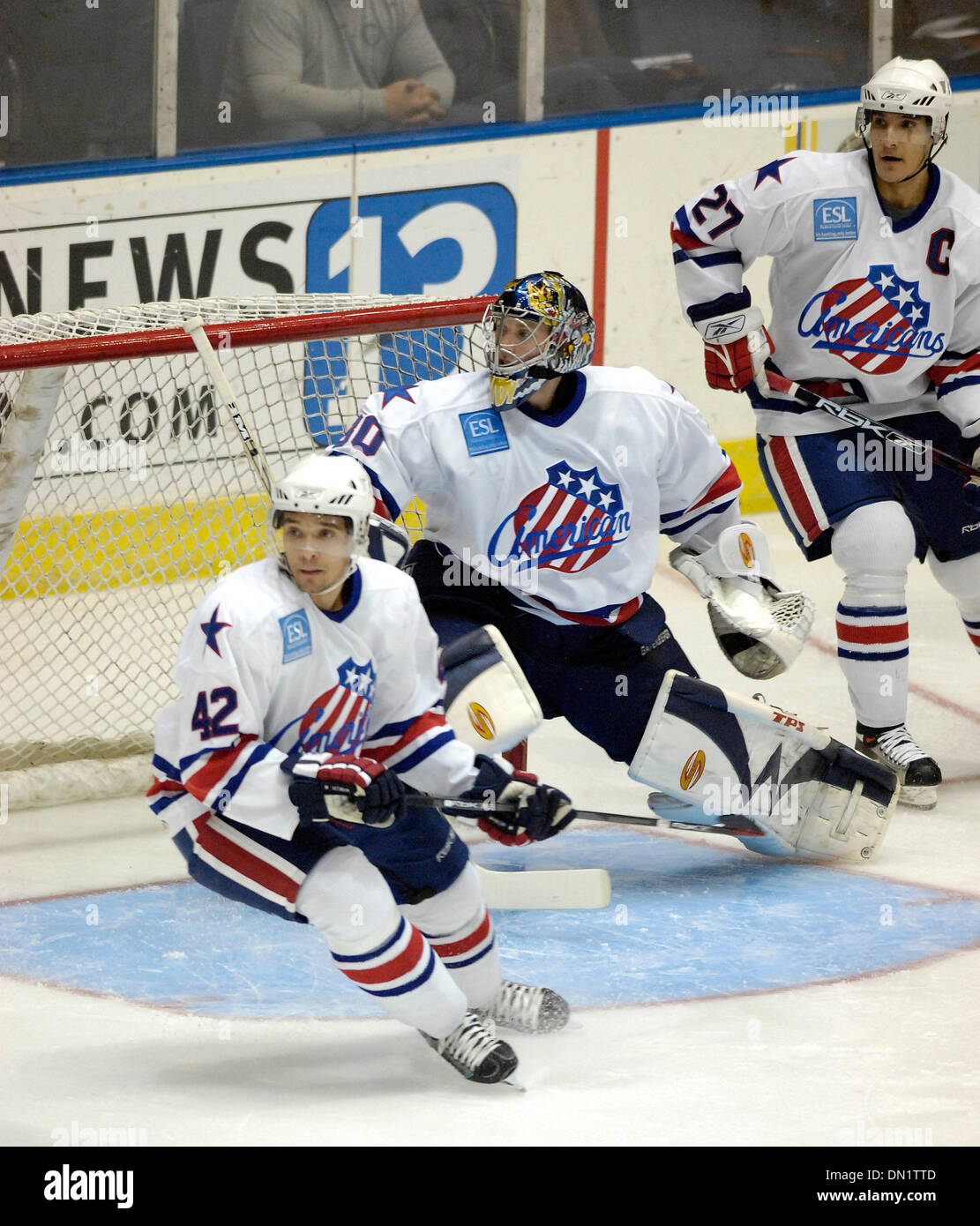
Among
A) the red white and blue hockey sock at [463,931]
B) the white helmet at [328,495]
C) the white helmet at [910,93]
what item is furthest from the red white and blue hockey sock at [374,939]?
the white helmet at [910,93]

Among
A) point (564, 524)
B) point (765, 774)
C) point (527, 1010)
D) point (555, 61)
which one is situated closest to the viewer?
point (527, 1010)

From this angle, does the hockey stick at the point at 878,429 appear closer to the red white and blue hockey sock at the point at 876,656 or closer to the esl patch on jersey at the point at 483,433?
the red white and blue hockey sock at the point at 876,656

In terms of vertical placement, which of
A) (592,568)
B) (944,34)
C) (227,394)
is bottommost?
(592,568)

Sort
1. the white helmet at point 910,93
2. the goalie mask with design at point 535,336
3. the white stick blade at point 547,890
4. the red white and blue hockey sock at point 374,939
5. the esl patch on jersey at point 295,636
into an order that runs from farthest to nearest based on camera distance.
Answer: the white helmet at point 910,93 → the white stick blade at point 547,890 → the goalie mask with design at point 535,336 → the esl patch on jersey at point 295,636 → the red white and blue hockey sock at point 374,939

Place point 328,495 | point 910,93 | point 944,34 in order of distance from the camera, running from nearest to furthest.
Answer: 1. point 328,495
2. point 910,93
3. point 944,34

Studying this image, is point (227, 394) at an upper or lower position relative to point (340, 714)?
upper

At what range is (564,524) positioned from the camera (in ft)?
11.6

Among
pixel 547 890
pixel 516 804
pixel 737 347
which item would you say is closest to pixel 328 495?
pixel 516 804

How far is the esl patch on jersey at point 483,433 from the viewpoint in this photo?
3504mm

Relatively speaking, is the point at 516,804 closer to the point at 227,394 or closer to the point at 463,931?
the point at 463,931

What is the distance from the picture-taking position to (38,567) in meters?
4.81

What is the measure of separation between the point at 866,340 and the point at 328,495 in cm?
176

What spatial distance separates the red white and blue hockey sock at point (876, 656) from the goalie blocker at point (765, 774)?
394mm

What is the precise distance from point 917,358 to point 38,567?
2118mm
